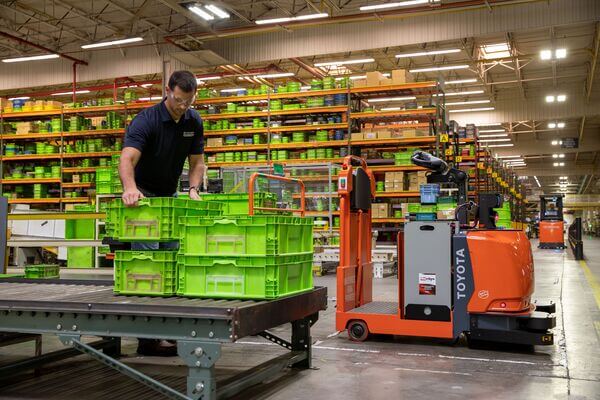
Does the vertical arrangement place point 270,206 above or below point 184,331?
above

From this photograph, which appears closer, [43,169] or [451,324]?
[451,324]

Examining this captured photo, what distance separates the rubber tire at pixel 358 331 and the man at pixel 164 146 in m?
2.05

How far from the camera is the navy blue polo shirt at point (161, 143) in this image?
4.12 m

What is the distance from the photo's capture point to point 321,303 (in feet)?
13.9

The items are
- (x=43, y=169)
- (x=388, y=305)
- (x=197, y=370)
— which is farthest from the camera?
(x=43, y=169)

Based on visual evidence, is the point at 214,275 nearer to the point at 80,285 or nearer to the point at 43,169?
the point at 80,285

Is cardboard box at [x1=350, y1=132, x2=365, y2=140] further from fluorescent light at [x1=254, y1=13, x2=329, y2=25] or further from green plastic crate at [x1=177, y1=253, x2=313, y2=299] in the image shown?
green plastic crate at [x1=177, y1=253, x2=313, y2=299]

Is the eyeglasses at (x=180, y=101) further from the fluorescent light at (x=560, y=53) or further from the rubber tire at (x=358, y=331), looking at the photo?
the fluorescent light at (x=560, y=53)

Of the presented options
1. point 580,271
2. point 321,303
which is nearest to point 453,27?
point 580,271

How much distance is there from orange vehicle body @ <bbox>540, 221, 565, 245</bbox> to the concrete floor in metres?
18.0

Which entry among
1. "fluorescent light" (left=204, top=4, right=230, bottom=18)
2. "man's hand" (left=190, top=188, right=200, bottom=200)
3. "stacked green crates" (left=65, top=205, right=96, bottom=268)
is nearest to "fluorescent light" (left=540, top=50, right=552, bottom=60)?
"fluorescent light" (left=204, top=4, right=230, bottom=18)

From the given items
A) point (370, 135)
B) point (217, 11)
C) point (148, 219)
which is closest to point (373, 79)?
point (370, 135)

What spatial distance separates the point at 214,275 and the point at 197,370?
0.64m

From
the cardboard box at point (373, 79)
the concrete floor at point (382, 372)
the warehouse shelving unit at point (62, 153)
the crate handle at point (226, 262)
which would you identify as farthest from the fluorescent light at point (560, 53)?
the crate handle at point (226, 262)
